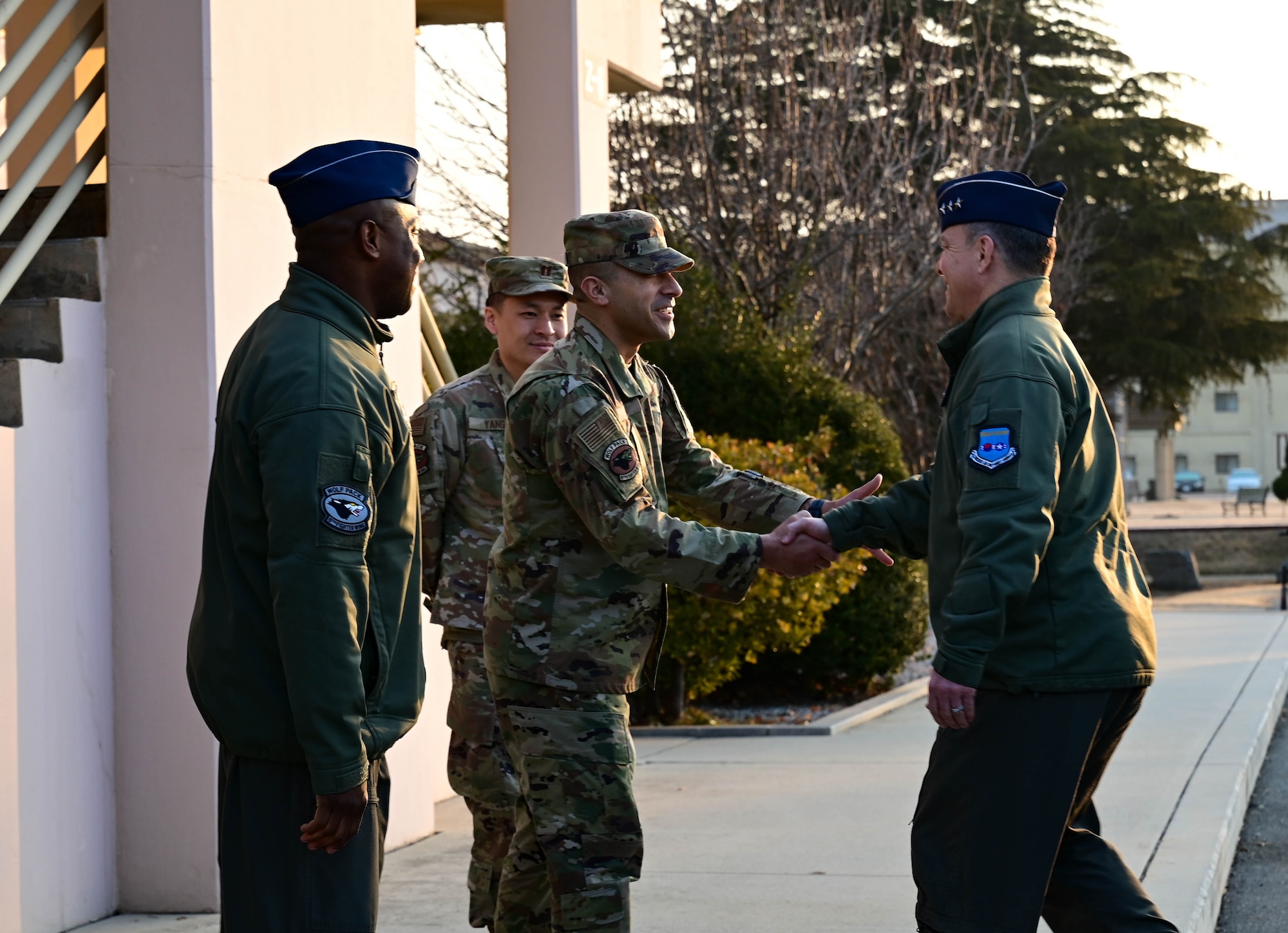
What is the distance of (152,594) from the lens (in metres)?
5.53

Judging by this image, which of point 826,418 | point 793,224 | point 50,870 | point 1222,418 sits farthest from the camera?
point 1222,418

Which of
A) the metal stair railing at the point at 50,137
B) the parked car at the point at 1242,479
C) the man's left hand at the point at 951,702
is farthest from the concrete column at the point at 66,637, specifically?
the parked car at the point at 1242,479

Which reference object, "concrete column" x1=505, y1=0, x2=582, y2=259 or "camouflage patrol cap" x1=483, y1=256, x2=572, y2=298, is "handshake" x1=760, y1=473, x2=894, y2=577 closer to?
"camouflage patrol cap" x1=483, y1=256, x2=572, y2=298

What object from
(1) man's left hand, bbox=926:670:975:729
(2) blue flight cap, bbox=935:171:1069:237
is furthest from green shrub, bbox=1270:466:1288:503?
(1) man's left hand, bbox=926:670:975:729

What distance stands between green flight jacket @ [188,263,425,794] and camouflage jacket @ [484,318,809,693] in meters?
0.76

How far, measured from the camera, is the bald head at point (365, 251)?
10.2 ft

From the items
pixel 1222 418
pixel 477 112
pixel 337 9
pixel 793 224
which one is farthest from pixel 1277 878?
pixel 1222 418

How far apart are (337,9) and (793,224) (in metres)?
11.1

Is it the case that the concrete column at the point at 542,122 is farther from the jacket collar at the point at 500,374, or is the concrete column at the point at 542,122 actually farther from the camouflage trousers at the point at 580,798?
the camouflage trousers at the point at 580,798

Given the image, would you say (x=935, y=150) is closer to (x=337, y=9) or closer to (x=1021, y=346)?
(x=337, y=9)

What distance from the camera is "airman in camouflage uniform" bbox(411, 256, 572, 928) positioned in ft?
16.4

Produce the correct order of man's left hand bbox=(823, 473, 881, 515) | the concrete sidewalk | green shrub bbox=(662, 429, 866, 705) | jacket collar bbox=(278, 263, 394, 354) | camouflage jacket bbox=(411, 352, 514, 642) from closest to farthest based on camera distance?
1. jacket collar bbox=(278, 263, 394, 354)
2. man's left hand bbox=(823, 473, 881, 515)
3. camouflage jacket bbox=(411, 352, 514, 642)
4. the concrete sidewalk
5. green shrub bbox=(662, 429, 866, 705)

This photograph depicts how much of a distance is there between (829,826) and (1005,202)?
394cm

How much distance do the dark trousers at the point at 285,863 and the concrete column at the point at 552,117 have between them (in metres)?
5.96
